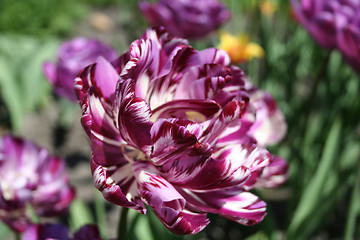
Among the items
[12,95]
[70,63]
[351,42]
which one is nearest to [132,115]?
[351,42]

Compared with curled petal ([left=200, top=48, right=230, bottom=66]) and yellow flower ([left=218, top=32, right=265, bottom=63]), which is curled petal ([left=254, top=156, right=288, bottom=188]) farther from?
yellow flower ([left=218, top=32, right=265, bottom=63])

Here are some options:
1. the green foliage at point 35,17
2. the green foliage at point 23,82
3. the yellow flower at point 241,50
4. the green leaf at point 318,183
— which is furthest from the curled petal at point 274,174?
the green foliage at point 35,17

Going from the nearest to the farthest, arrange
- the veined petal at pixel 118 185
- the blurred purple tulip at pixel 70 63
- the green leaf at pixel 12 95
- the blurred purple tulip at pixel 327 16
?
the veined petal at pixel 118 185
the blurred purple tulip at pixel 327 16
the blurred purple tulip at pixel 70 63
the green leaf at pixel 12 95

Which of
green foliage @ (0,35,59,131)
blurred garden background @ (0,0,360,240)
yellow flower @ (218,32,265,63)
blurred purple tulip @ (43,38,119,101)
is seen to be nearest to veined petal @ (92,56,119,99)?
blurred garden background @ (0,0,360,240)

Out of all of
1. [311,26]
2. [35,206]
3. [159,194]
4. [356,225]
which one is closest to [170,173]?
[159,194]

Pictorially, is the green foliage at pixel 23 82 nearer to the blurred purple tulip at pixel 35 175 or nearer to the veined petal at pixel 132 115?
the blurred purple tulip at pixel 35 175

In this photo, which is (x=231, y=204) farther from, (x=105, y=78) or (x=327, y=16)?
(x=327, y=16)
